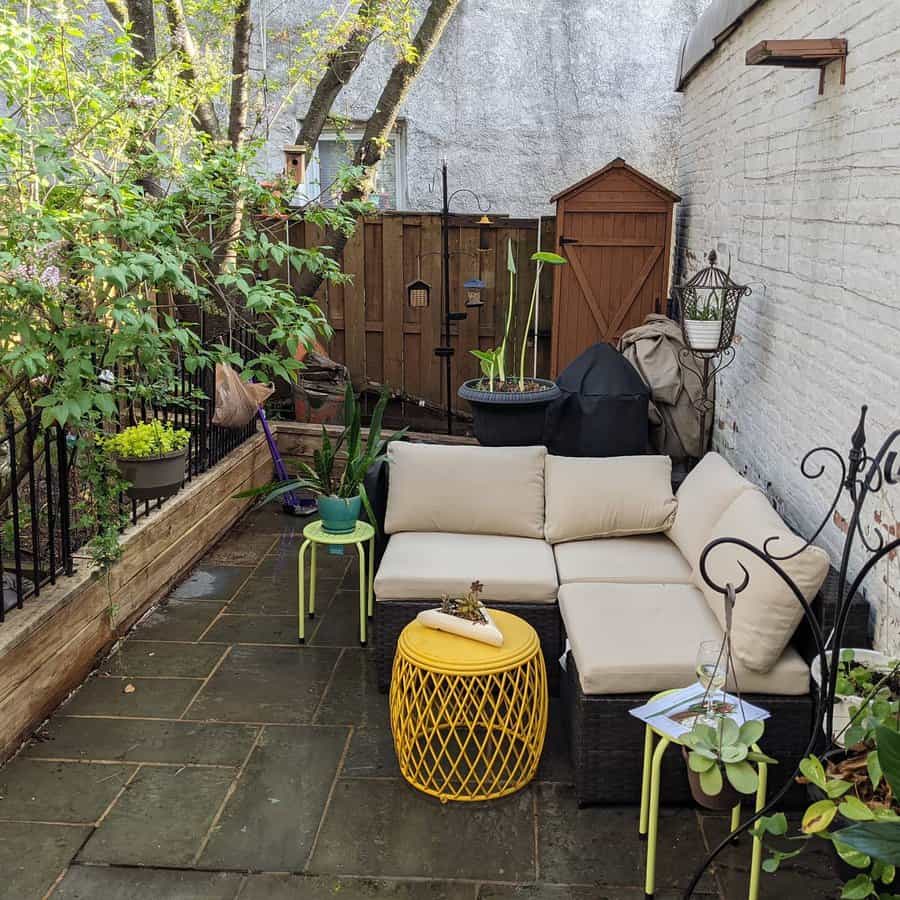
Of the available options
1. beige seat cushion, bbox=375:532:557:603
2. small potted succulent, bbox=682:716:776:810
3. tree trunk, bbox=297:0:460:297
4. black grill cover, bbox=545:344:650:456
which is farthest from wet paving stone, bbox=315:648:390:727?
tree trunk, bbox=297:0:460:297

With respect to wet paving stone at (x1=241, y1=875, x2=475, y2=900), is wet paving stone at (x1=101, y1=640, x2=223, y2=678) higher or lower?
higher

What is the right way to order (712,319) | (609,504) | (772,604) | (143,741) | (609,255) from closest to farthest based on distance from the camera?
(772,604), (143,741), (609,504), (712,319), (609,255)

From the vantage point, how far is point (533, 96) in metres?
8.57

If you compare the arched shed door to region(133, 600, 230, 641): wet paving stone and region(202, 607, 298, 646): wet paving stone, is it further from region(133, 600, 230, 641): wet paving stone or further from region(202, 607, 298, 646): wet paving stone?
region(133, 600, 230, 641): wet paving stone

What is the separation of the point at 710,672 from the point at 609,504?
5.29ft

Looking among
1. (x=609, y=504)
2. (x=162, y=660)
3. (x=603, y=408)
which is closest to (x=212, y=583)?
(x=162, y=660)

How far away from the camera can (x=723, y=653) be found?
279 cm

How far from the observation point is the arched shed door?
641 cm

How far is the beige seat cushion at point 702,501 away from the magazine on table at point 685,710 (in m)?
1.06

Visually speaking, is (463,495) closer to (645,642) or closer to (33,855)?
(645,642)

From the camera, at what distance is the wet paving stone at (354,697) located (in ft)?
12.0

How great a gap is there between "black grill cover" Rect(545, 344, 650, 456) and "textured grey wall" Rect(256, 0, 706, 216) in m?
4.11

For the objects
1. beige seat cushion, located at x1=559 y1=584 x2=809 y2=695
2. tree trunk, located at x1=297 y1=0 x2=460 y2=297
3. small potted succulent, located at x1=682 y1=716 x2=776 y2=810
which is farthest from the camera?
tree trunk, located at x1=297 y1=0 x2=460 y2=297

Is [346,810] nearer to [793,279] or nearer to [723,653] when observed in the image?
[723,653]
